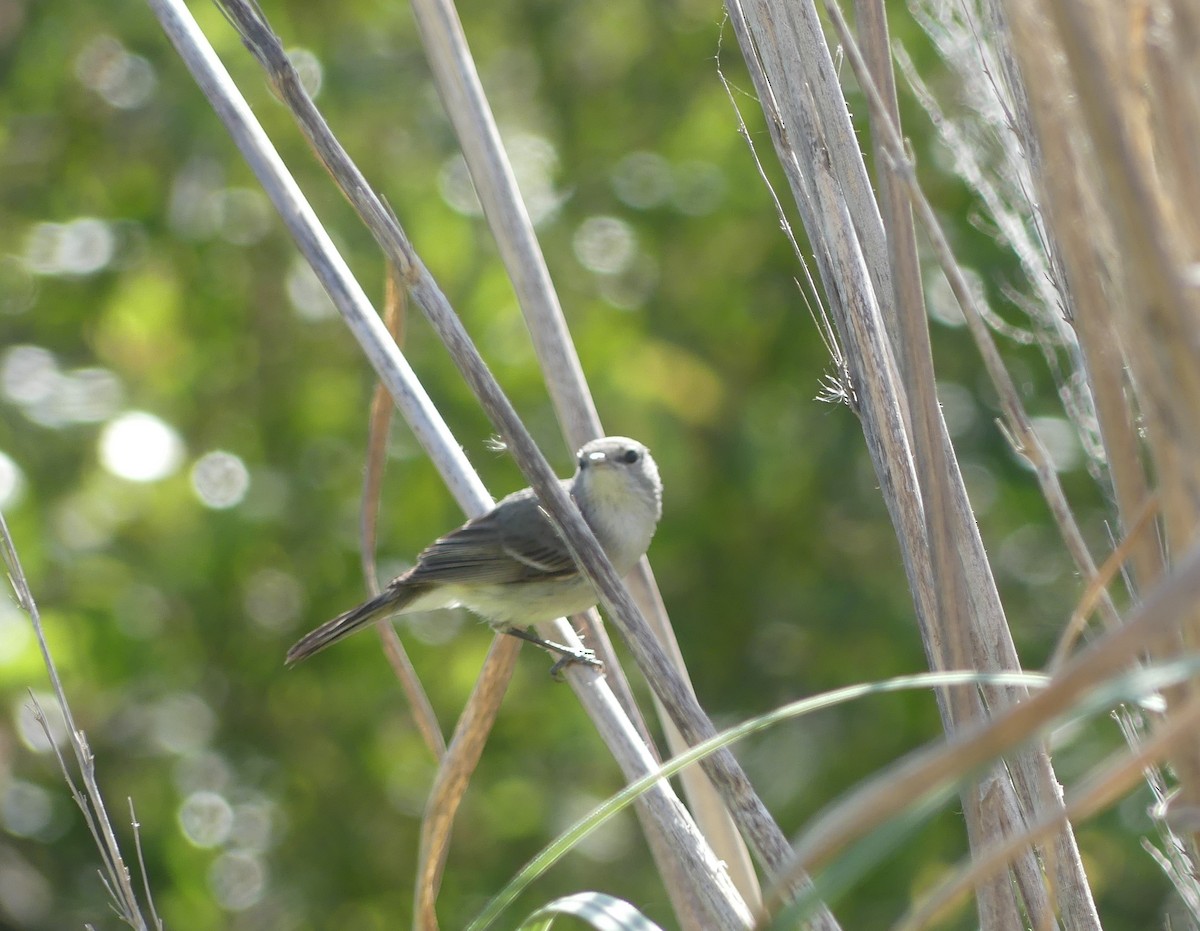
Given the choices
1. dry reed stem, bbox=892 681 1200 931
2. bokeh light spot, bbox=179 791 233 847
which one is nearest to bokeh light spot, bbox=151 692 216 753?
bokeh light spot, bbox=179 791 233 847

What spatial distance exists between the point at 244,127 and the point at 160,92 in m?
2.43

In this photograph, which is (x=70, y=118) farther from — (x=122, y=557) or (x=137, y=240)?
(x=122, y=557)

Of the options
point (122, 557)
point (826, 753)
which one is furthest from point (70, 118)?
point (826, 753)

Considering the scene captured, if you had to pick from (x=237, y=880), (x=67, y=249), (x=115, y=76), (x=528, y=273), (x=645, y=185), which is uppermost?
(x=115, y=76)

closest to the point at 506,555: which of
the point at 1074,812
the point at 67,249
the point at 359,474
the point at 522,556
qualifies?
the point at 522,556

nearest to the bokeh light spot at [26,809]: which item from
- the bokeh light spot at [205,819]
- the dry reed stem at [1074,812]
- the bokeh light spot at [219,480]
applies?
the bokeh light spot at [205,819]

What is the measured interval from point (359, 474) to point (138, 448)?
686mm

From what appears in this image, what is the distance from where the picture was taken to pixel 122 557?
3406 mm

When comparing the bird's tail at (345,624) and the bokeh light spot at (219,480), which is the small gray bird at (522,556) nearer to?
the bird's tail at (345,624)

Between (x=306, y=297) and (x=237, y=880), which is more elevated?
(x=306, y=297)

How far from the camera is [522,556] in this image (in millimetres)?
3180

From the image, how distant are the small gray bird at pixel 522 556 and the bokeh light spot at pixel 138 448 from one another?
2.18ft

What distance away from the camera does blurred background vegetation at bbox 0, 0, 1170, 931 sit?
3.53 meters

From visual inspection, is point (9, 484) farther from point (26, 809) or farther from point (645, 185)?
point (645, 185)
